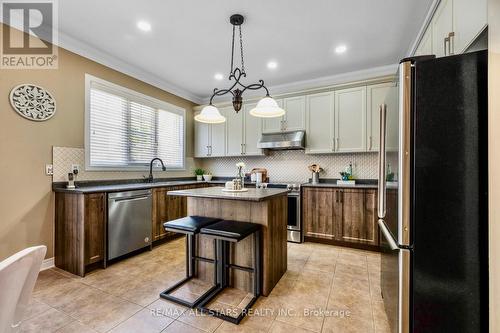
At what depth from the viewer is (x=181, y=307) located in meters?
2.00

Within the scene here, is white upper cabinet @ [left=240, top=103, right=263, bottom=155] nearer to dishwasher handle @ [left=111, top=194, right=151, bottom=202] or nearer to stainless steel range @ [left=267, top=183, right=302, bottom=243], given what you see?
stainless steel range @ [left=267, top=183, right=302, bottom=243]

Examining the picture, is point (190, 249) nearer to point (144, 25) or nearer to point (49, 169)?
point (49, 169)

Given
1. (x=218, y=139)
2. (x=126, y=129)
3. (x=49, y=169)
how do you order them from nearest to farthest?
(x=49, y=169)
(x=126, y=129)
(x=218, y=139)

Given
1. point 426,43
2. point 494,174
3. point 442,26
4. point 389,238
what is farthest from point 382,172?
point 426,43

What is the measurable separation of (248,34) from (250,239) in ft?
7.80

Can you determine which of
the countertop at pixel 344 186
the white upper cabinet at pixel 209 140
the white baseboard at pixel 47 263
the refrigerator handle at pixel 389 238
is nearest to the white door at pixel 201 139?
the white upper cabinet at pixel 209 140

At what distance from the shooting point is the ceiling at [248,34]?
90.8 inches

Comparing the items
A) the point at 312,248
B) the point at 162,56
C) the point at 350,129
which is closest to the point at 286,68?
the point at 350,129

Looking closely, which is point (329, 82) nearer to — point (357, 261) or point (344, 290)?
point (357, 261)

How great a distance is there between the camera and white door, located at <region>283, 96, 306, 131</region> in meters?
4.09

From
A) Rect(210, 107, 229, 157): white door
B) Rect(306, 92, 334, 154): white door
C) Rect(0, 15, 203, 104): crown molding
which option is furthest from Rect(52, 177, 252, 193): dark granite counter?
Rect(0, 15, 203, 104): crown molding

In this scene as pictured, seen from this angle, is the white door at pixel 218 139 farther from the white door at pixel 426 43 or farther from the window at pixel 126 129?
the white door at pixel 426 43

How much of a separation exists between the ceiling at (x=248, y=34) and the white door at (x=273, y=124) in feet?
2.52

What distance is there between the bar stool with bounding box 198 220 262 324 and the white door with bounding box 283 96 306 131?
2.46 metres
